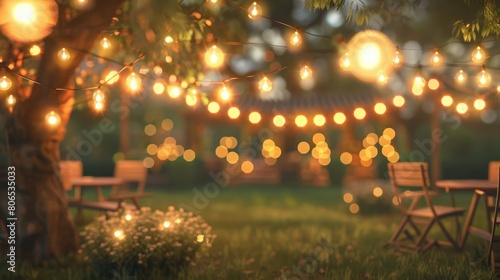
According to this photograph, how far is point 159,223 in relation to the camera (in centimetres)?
588

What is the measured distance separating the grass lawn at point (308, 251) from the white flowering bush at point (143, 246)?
0.68ft

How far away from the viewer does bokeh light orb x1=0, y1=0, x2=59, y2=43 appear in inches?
180

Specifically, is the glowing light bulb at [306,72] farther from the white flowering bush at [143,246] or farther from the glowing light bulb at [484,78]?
the white flowering bush at [143,246]

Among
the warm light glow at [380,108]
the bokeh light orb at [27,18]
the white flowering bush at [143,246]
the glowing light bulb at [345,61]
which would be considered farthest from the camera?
the warm light glow at [380,108]

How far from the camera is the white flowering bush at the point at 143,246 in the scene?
18.4ft

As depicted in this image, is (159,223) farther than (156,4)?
Yes

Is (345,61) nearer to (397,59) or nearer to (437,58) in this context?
(397,59)

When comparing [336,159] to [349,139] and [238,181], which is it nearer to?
[349,139]

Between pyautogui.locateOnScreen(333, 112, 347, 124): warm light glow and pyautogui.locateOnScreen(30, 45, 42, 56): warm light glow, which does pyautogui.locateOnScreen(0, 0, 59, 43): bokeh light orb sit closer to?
pyautogui.locateOnScreen(30, 45, 42, 56): warm light glow

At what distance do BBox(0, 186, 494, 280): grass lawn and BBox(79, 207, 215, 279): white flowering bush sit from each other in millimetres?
207

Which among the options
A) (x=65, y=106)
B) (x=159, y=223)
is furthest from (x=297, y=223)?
(x=65, y=106)

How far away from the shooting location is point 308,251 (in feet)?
23.1

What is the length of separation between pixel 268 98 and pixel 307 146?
17.6 feet

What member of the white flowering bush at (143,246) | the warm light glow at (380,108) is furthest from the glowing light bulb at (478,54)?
the warm light glow at (380,108)
